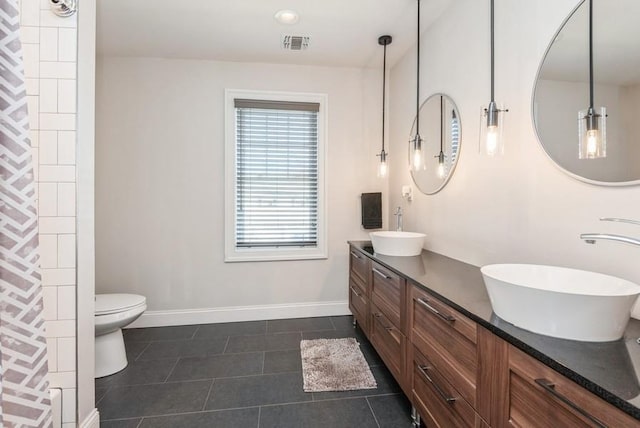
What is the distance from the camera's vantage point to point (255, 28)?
2447 mm

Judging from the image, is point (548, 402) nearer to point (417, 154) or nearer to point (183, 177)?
point (417, 154)

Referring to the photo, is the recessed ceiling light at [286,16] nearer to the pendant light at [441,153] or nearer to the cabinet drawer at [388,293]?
the pendant light at [441,153]

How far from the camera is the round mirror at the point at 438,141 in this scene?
2.08m

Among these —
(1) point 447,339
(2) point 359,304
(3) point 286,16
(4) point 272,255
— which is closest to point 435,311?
(1) point 447,339

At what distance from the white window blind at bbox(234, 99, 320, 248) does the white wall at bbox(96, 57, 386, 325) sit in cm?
18

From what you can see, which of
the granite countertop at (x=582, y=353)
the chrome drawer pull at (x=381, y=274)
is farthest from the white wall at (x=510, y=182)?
the chrome drawer pull at (x=381, y=274)

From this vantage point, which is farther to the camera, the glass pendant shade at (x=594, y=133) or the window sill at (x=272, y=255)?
the window sill at (x=272, y=255)

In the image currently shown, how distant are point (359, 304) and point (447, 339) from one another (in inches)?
54.2

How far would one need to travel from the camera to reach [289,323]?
299 centimetres

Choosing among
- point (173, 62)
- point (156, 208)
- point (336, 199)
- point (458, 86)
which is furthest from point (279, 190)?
point (458, 86)

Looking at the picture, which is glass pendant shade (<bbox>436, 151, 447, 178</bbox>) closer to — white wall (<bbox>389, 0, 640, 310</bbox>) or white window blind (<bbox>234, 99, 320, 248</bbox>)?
white wall (<bbox>389, 0, 640, 310</bbox>)

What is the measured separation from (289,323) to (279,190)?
53.0 inches

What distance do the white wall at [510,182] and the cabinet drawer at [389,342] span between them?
2.14ft

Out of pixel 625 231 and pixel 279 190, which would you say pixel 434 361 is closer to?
pixel 625 231
